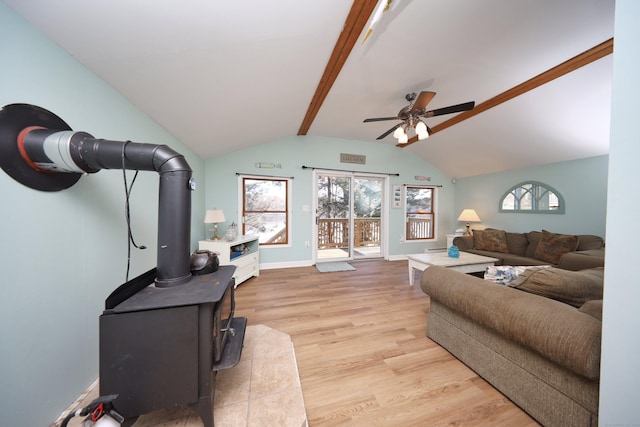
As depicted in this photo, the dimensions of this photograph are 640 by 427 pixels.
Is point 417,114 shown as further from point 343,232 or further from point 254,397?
point 343,232

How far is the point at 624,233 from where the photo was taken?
67 centimetres

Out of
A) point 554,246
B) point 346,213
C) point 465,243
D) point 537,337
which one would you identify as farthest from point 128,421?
point 554,246

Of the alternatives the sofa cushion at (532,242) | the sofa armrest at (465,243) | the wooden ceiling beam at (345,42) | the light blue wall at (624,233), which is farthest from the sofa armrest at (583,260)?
the wooden ceiling beam at (345,42)

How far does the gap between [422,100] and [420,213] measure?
328cm

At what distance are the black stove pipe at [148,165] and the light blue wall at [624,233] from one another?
1.78 m

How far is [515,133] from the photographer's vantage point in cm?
309

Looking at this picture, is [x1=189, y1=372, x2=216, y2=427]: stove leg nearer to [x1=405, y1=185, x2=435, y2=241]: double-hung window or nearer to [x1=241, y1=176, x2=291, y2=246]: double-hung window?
[x1=241, y1=176, x2=291, y2=246]: double-hung window

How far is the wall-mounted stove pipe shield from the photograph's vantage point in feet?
2.82

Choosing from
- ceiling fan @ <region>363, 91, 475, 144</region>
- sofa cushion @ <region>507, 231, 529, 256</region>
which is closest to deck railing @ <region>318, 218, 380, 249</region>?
sofa cushion @ <region>507, 231, 529, 256</region>

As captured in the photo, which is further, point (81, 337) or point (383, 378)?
point (383, 378)

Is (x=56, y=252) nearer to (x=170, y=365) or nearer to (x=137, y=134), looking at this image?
(x=170, y=365)

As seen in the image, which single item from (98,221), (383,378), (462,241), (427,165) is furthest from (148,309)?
(427,165)

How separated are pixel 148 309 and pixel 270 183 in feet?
10.5

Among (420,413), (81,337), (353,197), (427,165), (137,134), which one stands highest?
(427,165)
